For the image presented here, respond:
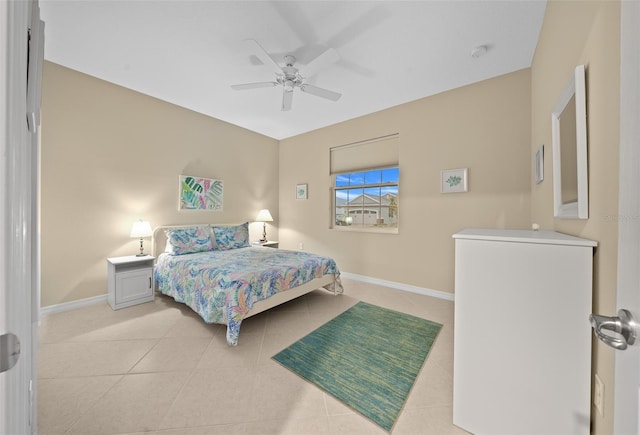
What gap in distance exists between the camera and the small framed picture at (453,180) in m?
3.17

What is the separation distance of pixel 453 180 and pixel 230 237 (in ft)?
11.6

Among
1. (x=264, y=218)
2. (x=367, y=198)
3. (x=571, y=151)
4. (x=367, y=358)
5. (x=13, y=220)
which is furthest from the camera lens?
(x=264, y=218)

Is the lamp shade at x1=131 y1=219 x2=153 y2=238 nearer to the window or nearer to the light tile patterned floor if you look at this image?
the light tile patterned floor

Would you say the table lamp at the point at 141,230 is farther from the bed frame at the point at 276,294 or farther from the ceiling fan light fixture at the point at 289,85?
the ceiling fan light fixture at the point at 289,85

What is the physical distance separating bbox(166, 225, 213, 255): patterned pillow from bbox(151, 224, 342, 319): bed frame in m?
0.17

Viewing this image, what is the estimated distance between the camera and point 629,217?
20.2 inches

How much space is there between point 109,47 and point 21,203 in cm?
306

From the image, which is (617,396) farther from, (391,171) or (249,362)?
(391,171)

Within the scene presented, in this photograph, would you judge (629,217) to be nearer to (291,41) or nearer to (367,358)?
(367,358)

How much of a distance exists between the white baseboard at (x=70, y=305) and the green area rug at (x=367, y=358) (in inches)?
106

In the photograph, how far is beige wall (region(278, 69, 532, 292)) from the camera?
287 cm

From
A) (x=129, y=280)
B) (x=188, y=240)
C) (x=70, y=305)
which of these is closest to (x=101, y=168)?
(x=188, y=240)

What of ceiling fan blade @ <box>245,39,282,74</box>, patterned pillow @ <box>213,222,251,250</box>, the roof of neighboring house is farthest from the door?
the roof of neighboring house

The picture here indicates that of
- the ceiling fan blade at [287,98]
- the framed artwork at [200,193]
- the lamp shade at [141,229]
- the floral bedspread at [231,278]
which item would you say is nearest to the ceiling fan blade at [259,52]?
the ceiling fan blade at [287,98]
